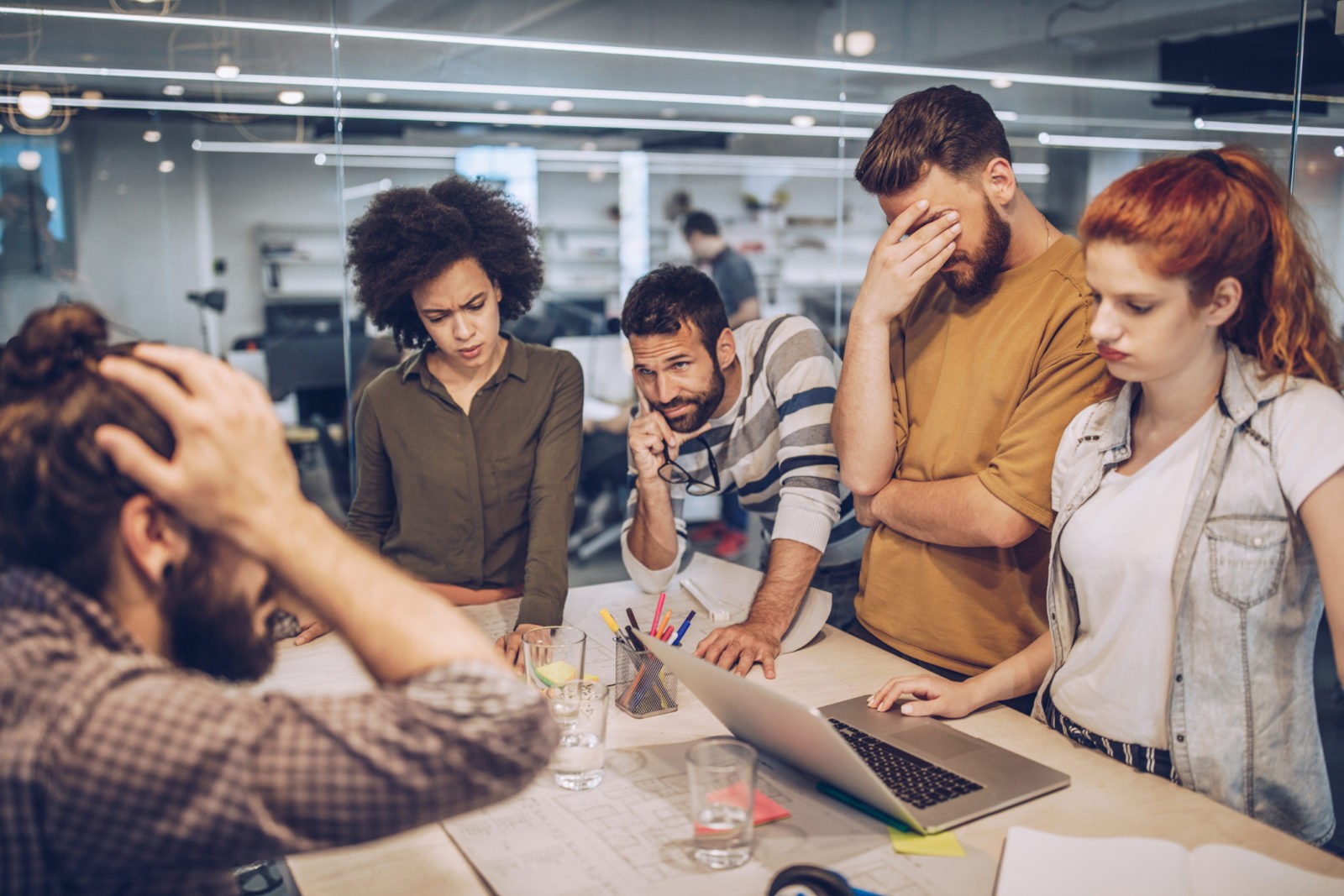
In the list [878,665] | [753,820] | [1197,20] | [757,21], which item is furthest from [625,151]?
[753,820]

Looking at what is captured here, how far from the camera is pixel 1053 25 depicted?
14.0 feet

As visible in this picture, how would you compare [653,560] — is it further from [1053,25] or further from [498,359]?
[1053,25]

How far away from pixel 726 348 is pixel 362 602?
4.70ft

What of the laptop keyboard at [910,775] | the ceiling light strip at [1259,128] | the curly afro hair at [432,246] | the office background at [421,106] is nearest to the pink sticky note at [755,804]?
the laptop keyboard at [910,775]

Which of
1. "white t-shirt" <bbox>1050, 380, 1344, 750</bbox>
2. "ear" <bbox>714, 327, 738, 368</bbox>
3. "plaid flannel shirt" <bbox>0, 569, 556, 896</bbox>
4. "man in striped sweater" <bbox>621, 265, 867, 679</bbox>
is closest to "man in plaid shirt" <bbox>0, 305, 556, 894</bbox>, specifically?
"plaid flannel shirt" <bbox>0, 569, 556, 896</bbox>

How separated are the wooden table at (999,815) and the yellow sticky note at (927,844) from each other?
2cm

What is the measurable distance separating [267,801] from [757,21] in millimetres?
5118

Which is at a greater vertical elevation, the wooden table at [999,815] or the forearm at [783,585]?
the forearm at [783,585]

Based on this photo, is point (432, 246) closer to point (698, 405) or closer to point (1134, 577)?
point (698, 405)

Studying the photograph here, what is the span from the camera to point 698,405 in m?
2.07

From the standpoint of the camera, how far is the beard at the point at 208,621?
832 mm

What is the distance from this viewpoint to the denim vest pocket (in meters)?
1.24

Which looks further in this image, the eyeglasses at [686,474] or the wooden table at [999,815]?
the eyeglasses at [686,474]

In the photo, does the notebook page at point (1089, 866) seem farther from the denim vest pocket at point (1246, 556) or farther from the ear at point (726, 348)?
the ear at point (726, 348)
